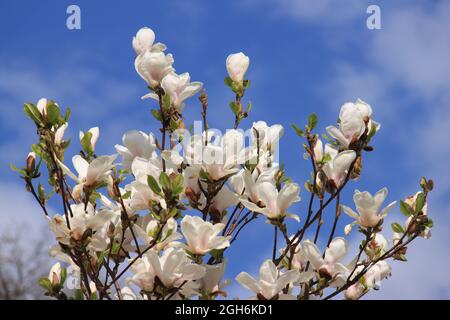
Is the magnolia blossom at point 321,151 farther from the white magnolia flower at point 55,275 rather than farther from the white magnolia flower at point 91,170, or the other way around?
the white magnolia flower at point 55,275

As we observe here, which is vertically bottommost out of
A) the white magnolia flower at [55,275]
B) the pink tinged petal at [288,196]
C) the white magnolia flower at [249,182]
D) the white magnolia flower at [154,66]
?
the white magnolia flower at [55,275]

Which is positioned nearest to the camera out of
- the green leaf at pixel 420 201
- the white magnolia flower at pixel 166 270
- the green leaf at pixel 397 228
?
the white magnolia flower at pixel 166 270

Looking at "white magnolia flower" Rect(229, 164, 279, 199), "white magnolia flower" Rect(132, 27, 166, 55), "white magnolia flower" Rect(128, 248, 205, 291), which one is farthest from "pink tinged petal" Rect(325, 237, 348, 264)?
"white magnolia flower" Rect(132, 27, 166, 55)

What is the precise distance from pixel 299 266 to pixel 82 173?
0.75m

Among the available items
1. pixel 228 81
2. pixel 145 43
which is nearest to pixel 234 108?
pixel 228 81

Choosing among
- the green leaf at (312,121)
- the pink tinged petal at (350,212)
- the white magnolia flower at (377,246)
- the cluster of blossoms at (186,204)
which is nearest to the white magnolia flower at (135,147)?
the cluster of blossoms at (186,204)

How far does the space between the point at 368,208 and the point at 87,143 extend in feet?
2.91

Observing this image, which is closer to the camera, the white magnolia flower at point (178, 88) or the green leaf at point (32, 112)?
the green leaf at point (32, 112)

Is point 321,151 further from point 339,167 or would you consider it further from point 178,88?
point 178,88

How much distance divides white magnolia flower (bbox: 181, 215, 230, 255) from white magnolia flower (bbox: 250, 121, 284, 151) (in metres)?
0.47

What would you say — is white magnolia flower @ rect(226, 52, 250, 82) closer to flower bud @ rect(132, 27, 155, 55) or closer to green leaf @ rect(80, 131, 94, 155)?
flower bud @ rect(132, 27, 155, 55)

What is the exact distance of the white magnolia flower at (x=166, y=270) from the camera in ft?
5.26
